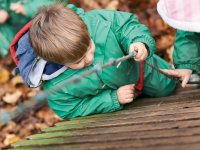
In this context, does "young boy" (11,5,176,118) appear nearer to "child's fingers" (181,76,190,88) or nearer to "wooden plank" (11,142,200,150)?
"child's fingers" (181,76,190,88)

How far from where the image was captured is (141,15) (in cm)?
516

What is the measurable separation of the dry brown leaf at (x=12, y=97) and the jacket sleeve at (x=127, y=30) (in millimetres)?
2311

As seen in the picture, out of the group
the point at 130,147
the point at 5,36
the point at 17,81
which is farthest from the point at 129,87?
the point at 17,81

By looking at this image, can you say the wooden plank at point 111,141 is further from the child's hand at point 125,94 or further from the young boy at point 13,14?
the young boy at point 13,14

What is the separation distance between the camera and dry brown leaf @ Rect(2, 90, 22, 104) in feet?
16.3

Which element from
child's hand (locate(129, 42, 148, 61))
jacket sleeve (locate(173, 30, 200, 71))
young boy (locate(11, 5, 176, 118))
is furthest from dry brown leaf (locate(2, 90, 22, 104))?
child's hand (locate(129, 42, 148, 61))

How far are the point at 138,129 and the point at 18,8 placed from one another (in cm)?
180

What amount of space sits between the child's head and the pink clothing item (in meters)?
0.53

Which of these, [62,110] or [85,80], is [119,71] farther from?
[62,110]

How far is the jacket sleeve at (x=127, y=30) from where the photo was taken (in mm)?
2752

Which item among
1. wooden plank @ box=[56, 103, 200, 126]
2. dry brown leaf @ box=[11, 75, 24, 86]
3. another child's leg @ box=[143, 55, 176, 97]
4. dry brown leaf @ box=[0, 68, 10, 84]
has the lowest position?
dry brown leaf @ box=[11, 75, 24, 86]

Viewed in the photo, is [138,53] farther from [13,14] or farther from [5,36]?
[5,36]

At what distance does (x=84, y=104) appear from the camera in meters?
2.96

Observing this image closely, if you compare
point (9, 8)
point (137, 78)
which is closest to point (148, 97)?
point (137, 78)
